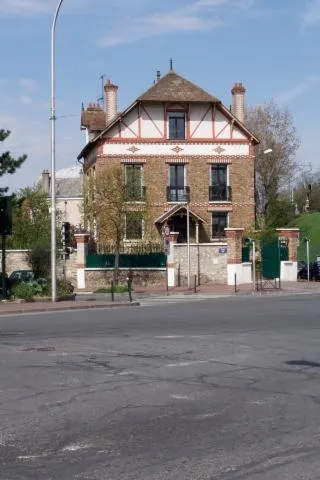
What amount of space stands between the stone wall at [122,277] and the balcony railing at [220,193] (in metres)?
10.7

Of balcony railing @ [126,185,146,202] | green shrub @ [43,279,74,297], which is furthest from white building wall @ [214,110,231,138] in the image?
green shrub @ [43,279,74,297]

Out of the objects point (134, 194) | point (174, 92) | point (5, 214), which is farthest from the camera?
point (174, 92)

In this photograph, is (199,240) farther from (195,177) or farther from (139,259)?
(139,259)

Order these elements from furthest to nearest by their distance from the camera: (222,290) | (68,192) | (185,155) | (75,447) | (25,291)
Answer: (68,192)
(185,155)
(222,290)
(25,291)
(75,447)

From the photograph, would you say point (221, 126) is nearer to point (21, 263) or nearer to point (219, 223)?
point (219, 223)

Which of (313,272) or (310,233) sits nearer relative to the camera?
(313,272)

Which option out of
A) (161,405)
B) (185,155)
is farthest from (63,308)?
(185,155)

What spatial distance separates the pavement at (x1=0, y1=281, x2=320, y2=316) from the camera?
1168 inches

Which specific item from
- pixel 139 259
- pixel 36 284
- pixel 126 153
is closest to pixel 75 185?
pixel 126 153

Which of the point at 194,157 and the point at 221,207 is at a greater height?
the point at 194,157

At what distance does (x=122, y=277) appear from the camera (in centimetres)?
4512

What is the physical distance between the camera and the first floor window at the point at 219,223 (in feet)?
179

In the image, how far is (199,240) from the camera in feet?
176

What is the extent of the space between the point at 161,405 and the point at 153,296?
29316 mm
